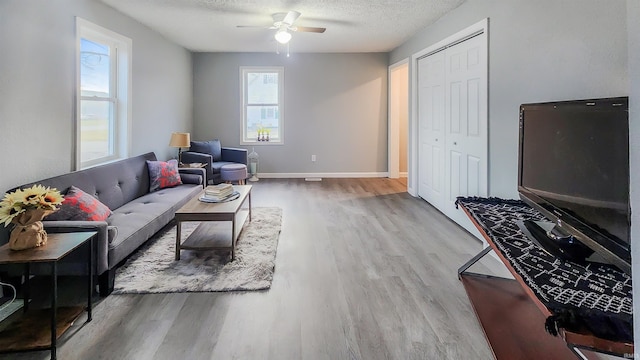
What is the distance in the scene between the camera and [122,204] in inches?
145

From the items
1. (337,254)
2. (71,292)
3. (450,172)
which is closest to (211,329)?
(71,292)

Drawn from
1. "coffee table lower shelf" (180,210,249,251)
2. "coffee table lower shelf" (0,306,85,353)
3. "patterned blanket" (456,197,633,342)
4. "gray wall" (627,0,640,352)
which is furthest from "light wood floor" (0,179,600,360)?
"gray wall" (627,0,640,352)

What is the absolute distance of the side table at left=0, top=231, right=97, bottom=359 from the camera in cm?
182

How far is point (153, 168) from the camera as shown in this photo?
14.3 ft

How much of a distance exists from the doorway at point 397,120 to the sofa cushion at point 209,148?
11.1 feet

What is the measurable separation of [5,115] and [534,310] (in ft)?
12.2

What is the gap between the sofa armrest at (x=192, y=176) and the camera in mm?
4691

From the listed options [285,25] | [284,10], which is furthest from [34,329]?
[285,25]

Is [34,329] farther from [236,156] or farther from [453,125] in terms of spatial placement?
[236,156]

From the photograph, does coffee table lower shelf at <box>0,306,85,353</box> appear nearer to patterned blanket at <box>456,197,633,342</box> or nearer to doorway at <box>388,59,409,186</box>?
patterned blanket at <box>456,197,633,342</box>

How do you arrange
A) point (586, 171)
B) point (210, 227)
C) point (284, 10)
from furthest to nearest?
point (284, 10), point (210, 227), point (586, 171)

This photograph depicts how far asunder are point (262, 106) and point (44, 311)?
5.89 m

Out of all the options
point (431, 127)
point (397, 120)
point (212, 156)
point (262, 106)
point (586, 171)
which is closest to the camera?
point (586, 171)

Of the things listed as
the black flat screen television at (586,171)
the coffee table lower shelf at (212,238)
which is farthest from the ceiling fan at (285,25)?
the black flat screen television at (586,171)
